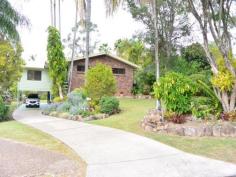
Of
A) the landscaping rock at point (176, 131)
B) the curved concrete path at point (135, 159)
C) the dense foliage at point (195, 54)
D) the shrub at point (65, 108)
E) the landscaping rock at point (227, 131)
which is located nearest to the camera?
the curved concrete path at point (135, 159)

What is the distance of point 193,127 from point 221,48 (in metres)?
3.03

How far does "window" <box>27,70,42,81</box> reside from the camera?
1264 inches

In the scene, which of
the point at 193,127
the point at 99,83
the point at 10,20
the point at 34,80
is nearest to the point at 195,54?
the point at 99,83

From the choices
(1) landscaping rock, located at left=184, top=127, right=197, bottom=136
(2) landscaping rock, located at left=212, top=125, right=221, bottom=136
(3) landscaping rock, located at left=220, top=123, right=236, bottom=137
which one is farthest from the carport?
(3) landscaping rock, located at left=220, top=123, right=236, bottom=137

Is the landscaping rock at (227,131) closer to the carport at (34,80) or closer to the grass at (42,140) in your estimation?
the grass at (42,140)

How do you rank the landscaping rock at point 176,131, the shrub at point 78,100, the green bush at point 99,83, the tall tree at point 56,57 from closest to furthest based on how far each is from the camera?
the landscaping rock at point 176,131 → the shrub at point 78,100 → the green bush at point 99,83 → the tall tree at point 56,57

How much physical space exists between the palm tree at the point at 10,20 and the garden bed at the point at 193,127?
10.1 m

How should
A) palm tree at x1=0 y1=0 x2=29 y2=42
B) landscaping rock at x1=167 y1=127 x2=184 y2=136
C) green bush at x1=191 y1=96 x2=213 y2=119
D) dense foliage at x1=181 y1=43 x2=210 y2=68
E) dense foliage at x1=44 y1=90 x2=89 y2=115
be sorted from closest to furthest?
landscaping rock at x1=167 y1=127 x2=184 y2=136, green bush at x1=191 y1=96 x2=213 y2=119, dense foliage at x1=44 y1=90 x2=89 y2=115, palm tree at x1=0 y1=0 x2=29 y2=42, dense foliage at x1=181 y1=43 x2=210 y2=68

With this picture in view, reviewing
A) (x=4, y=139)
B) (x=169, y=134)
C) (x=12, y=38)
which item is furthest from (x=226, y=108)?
(x=12, y=38)

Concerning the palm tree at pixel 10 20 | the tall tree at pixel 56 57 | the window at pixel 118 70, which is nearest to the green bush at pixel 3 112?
the palm tree at pixel 10 20

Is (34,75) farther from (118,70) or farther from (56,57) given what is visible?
(56,57)

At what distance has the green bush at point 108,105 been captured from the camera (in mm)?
15894

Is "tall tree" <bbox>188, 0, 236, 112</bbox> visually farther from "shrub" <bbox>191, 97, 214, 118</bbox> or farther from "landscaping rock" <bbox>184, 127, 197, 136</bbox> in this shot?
"landscaping rock" <bbox>184, 127, 197, 136</bbox>

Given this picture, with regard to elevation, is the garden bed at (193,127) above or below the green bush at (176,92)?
below
